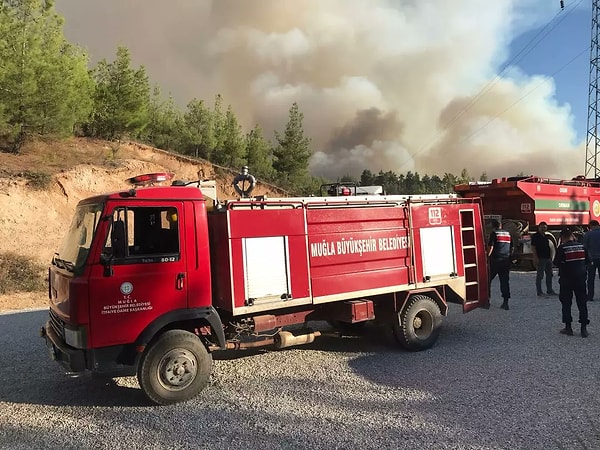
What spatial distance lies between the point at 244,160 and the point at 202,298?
33.9m

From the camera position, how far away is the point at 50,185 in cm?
1980

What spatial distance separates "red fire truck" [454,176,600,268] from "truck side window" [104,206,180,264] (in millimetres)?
12116

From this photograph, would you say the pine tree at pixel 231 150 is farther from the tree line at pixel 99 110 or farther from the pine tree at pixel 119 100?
the pine tree at pixel 119 100

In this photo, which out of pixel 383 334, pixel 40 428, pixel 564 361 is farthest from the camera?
pixel 383 334

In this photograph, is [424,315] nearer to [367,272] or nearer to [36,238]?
[367,272]

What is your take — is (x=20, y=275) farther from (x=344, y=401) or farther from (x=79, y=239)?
(x=344, y=401)

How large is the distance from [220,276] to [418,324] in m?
3.28

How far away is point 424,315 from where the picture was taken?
719cm

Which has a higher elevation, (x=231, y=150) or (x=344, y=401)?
(x=231, y=150)

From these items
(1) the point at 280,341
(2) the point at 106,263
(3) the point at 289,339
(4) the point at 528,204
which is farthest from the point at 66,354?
(4) the point at 528,204

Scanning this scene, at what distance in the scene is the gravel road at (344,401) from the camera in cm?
417

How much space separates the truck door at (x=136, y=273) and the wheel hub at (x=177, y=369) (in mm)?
450

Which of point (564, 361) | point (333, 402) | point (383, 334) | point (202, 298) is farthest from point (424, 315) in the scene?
point (202, 298)

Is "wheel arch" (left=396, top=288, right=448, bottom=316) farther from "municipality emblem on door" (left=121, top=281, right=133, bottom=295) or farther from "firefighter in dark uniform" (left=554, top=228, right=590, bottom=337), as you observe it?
"municipality emblem on door" (left=121, top=281, right=133, bottom=295)
